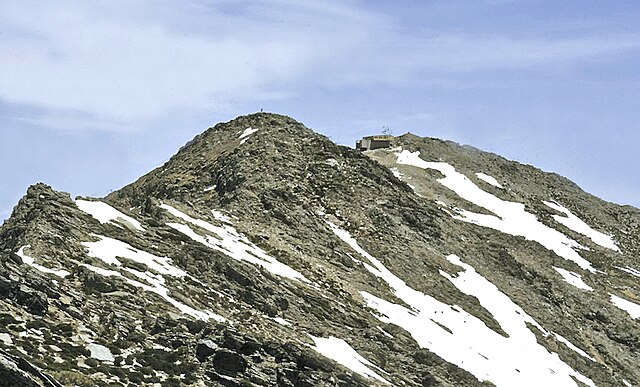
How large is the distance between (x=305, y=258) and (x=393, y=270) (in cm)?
800

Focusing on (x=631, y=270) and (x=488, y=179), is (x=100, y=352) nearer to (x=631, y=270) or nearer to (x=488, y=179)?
(x=631, y=270)

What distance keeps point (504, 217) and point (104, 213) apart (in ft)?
156

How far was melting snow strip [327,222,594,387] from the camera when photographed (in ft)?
162

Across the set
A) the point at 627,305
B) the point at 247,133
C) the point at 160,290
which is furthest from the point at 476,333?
the point at 247,133

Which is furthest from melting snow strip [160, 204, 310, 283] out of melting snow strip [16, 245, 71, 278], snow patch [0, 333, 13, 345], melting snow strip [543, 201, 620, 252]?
melting snow strip [543, 201, 620, 252]

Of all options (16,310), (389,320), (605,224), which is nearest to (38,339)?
(16,310)

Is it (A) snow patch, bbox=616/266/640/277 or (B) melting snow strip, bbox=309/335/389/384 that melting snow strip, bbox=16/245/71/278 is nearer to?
(B) melting snow strip, bbox=309/335/389/384

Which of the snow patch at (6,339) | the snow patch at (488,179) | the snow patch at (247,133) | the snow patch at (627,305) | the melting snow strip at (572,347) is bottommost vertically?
the snow patch at (6,339)

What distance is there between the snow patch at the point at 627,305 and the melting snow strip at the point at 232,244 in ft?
113

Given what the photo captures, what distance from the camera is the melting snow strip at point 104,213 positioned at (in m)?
Result: 43.1

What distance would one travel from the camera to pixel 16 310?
28.0m

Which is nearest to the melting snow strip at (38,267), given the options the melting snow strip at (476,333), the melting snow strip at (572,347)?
the melting snow strip at (476,333)

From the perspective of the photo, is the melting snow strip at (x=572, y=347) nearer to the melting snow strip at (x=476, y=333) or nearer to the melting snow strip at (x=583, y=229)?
the melting snow strip at (x=476, y=333)

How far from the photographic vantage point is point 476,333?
53.9 m
